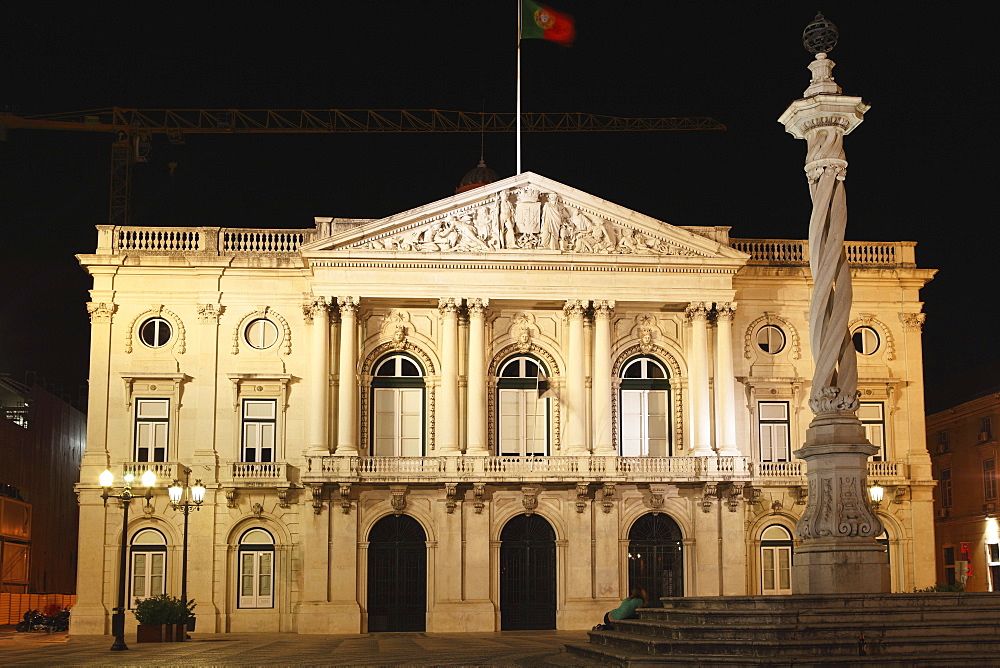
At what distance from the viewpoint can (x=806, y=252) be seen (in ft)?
141

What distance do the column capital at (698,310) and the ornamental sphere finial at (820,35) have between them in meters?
17.4

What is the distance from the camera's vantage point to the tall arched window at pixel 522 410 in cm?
4106

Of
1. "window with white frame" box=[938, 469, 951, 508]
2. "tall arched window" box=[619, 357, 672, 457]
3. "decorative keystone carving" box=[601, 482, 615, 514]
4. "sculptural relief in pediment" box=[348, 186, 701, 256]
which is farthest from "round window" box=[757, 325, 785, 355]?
"window with white frame" box=[938, 469, 951, 508]

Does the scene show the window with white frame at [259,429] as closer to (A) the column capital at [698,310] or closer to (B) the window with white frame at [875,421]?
(A) the column capital at [698,310]

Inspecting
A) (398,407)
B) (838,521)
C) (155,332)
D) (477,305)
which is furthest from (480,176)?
(838,521)

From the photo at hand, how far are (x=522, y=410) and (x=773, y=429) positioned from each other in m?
8.14

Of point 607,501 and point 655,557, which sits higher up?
point 607,501

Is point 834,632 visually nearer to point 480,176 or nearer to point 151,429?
point 151,429

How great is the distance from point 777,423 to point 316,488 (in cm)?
1483

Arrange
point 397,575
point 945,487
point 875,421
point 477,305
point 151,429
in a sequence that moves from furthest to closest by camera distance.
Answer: point 945,487
point 875,421
point 151,429
point 477,305
point 397,575

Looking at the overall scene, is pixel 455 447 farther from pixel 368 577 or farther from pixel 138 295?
pixel 138 295

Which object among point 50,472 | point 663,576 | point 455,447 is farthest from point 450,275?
point 50,472

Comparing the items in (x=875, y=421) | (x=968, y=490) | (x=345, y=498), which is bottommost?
(x=345, y=498)

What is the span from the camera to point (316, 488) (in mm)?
38531
